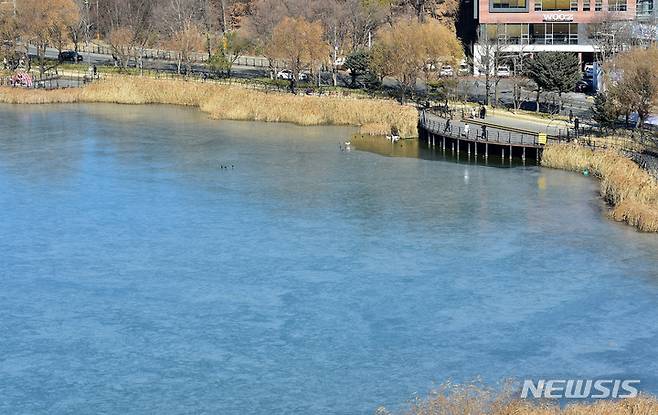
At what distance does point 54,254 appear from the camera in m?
43.0

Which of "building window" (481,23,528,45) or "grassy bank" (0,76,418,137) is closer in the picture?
"grassy bank" (0,76,418,137)

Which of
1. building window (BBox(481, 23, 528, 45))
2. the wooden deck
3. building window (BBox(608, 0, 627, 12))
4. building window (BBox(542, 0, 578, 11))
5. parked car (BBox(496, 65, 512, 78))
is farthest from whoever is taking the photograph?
building window (BBox(481, 23, 528, 45))

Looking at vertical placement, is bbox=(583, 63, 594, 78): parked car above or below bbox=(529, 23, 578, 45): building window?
below

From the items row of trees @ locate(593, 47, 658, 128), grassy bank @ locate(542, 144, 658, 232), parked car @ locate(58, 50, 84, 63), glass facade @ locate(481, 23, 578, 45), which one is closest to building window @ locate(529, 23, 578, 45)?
glass facade @ locate(481, 23, 578, 45)

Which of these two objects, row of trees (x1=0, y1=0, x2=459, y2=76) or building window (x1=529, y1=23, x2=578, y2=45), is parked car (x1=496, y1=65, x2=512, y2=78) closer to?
building window (x1=529, y1=23, x2=578, y2=45)

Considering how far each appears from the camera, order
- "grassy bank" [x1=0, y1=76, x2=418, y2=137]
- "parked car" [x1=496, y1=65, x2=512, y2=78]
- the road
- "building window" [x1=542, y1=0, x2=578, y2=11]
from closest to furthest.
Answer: "grassy bank" [x1=0, y1=76, x2=418, y2=137] → the road → "parked car" [x1=496, y1=65, x2=512, y2=78] → "building window" [x1=542, y1=0, x2=578, y2=11]

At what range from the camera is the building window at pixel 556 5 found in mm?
93375

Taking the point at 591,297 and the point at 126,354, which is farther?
the point at 591,297

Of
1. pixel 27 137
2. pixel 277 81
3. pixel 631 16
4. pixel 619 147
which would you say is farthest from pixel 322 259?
pixel 631 16

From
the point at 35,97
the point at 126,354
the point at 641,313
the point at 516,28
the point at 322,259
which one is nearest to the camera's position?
the point at 126,354

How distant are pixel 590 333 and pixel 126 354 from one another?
14.9 metres

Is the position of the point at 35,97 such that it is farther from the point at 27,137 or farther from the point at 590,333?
the point at 590,333

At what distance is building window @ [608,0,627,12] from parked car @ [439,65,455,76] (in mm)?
15377

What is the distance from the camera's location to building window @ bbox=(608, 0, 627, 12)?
9112 centimetres
